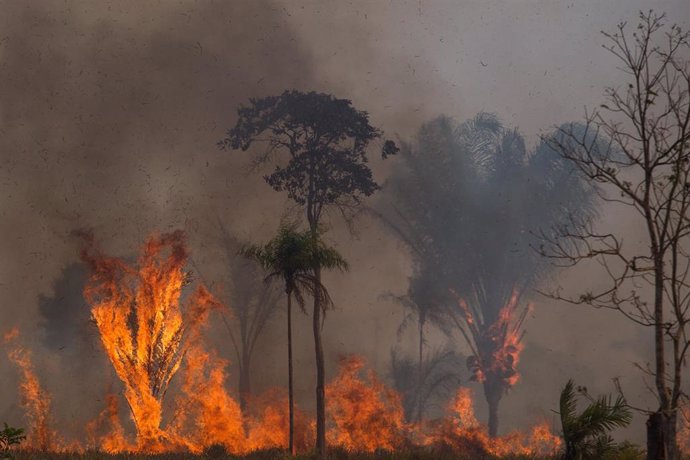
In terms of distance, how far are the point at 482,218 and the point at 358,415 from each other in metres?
18.2

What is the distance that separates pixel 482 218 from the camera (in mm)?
56438

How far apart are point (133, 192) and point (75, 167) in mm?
4654

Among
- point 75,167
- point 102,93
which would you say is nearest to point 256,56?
point 102,93

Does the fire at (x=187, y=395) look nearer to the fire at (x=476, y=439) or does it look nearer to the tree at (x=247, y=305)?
the fire at (x=476, y=439)

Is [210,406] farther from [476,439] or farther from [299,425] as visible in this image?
[476,439]

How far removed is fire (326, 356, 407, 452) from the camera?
1753 inches

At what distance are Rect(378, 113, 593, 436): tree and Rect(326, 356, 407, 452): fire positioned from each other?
357 inches

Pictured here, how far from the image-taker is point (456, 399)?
53312 millimetres

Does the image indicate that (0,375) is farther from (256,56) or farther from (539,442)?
(539,442)

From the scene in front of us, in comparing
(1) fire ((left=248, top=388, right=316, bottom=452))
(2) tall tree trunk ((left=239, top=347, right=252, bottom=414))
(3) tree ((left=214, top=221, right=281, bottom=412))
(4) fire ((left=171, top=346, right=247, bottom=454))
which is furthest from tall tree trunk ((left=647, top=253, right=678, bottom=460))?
(3) tree ((left=214, top=221, right=281, bottom=412))

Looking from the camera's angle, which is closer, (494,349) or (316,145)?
(316,145)

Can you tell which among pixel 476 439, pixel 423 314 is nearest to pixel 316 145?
pixel 423 314

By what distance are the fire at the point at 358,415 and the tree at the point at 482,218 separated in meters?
9.08

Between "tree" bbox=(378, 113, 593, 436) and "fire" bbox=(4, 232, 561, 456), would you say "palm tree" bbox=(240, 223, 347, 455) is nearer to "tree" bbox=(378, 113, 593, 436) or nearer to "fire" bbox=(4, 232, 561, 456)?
"fire" bbox=(4, 232, 561, 456)
